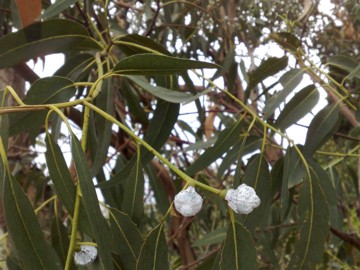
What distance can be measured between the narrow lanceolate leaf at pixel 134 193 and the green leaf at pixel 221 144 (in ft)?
0.61

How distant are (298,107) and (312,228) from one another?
315 mm

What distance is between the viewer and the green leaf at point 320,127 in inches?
48.2

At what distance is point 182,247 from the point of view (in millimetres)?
1980

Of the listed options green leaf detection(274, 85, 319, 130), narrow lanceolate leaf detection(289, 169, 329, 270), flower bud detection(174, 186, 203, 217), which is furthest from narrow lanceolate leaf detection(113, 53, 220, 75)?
green leaf detection(274, 85, 319, 130)

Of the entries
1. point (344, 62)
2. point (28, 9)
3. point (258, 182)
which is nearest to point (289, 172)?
point (258, 182)

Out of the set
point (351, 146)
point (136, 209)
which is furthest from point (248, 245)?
point (351, 146)

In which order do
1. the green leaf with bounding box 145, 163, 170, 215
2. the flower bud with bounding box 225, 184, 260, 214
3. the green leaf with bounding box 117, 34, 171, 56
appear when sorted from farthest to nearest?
the green leaf with bounding box 145, 163, 170, 215
the green leaf with bounding box 117, 34, 171, 56
the flower bud with bounding box 225, 184, 260, 214

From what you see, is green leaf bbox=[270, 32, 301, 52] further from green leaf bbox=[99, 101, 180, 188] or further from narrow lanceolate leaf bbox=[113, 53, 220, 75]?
narrow lanceolate leaf bbox=[113, 53, 220, 75]

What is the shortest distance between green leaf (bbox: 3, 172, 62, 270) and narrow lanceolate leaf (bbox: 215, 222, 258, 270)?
0.19 m

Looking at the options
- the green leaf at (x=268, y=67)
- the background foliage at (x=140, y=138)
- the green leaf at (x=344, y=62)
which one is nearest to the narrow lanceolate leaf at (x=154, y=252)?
the background foliage at (x=140, y=138)

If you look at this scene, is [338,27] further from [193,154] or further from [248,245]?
[248,245]

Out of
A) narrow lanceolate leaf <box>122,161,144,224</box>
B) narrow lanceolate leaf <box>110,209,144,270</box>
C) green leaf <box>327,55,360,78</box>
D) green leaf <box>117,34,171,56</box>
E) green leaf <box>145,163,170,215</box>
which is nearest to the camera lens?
narrow lanceolate leaf <box>110,209,144,270</box>

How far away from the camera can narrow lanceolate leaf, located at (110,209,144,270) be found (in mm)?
839

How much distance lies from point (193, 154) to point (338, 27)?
2.80ft
